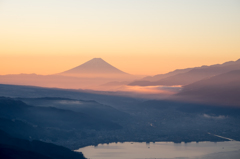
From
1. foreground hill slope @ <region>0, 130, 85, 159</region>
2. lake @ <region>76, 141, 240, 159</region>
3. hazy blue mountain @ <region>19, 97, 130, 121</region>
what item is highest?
hazy blue mountain @ <region>19, 97, 130, 121</region>

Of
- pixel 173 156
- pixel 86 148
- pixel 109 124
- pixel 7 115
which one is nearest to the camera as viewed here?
pixel 173 156

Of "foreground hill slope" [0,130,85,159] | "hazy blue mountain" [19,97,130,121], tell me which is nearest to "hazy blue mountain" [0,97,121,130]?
"hazy blue mountain" [19,97,130,121]

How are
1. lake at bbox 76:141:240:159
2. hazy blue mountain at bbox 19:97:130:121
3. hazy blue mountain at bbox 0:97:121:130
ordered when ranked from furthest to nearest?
hazy blue mountain at bbox 19:97:130:121 < hazy blue mountain at bbox 0:97:121:130 < lake at bbox 76:141:240:159

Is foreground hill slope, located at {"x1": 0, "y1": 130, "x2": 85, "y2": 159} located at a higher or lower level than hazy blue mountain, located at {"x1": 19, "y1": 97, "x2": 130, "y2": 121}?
lower

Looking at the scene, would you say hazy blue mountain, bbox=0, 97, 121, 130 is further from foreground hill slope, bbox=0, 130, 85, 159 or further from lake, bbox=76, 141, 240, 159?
foreground hill slope, bbox=0, 130, 85, 159

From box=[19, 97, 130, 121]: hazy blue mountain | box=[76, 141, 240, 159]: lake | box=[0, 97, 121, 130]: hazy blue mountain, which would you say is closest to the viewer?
box=[76, 141, 240, 159]: lake

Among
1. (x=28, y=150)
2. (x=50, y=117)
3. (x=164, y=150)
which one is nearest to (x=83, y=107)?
(x=50, y=117)

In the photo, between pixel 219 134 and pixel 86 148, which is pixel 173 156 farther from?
pixel 219 134

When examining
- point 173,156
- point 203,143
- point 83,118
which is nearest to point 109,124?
point 83,118
